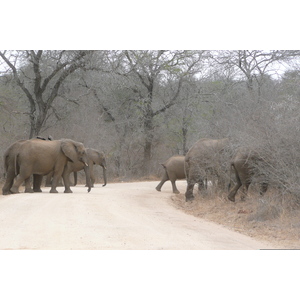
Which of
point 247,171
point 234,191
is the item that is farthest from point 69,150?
point 247,171

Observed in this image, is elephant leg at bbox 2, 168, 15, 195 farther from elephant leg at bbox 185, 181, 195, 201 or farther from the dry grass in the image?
the dry grass

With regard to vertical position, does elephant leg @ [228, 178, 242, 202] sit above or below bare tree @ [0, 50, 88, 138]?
below

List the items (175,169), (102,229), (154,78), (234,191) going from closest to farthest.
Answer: (102,229)
(234,191)
(175,169)
(154,78)

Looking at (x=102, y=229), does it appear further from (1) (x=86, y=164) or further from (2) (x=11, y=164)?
(2) (x=11, y=164)

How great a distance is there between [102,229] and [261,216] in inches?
149

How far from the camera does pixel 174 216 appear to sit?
1181 centimetres

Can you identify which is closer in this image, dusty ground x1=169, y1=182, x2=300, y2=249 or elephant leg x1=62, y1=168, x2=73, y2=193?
dusty ground x1=169, y1=182, x2=300, y2=249

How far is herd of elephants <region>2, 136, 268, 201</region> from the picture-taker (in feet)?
Result: 46.0

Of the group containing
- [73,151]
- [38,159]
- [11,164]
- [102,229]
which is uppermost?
[73,151]

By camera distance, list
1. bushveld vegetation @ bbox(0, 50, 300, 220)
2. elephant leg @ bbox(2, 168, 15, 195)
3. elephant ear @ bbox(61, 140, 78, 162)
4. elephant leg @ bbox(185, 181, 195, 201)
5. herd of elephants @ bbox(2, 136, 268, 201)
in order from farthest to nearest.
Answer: bushveld vegetation @ bbox(0, 50, 300, 220) < elephant ear @ bbox(61, 140, 78, 162) < elephant leg @ bbox(2, 168, 15, 195) < elephant leg @ bbox(185, 181, 195, 201) < herd of elephants @ bbox(2, 136, 268, 201)

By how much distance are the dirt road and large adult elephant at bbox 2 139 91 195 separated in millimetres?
4779

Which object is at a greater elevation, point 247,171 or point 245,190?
point 247,171

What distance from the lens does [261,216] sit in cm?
1095

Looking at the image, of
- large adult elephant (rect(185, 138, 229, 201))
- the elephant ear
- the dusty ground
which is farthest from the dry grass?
the elephant ear
